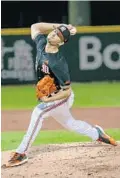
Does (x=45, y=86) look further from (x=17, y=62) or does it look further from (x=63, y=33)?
(x=17, y=62)

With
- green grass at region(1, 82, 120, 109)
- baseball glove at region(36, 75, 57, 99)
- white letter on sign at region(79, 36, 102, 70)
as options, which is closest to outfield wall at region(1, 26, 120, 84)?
white letter on sign at region(79, 36, 102, 70)

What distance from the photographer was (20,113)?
1386 centimetres

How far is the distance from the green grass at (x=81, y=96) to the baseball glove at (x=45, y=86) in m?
6.45

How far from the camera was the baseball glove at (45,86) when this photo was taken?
8180mm

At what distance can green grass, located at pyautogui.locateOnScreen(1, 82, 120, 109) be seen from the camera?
49.6 ft

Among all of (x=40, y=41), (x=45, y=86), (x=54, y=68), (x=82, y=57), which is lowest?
(x=82, y=57)

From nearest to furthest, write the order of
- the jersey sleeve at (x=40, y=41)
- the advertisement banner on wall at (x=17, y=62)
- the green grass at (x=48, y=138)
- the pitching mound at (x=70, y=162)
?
the pitching mound at (x=70, y=162), the jersey sleeve at (x=40, y=41), the green grass at (x=48, y=138), the advertisement banner on wall at (x=17, y=62)

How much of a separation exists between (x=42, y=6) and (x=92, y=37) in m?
10.2

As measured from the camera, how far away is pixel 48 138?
1074 centimetres

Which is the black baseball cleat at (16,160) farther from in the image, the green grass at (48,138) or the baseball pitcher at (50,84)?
the green grass at (48,138)

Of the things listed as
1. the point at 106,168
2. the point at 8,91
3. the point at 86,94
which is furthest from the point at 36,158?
the point at 8,91

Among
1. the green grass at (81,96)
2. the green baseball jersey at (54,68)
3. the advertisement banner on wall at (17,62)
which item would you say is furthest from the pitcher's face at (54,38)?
the advertisement banner on wall at (17,62)

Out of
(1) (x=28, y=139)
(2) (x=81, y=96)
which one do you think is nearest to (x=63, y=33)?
(1) (x=28, y=139)

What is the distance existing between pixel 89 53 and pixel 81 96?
2.65 m
